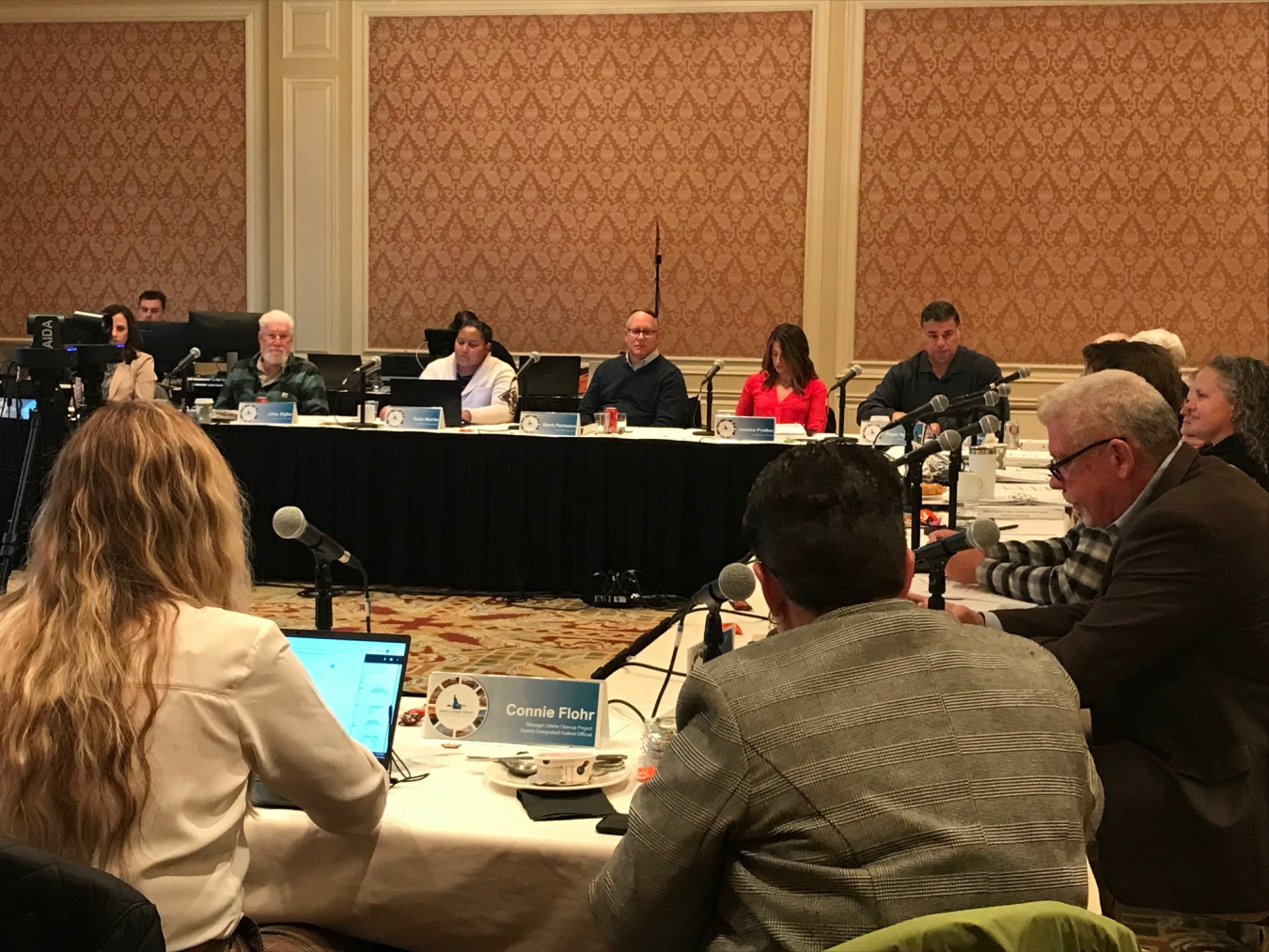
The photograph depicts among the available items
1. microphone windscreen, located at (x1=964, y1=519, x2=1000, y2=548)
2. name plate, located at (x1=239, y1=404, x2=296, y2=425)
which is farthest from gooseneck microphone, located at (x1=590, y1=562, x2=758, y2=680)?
name plate, located at (x1=239, y1=404, x2=296, y2=425)

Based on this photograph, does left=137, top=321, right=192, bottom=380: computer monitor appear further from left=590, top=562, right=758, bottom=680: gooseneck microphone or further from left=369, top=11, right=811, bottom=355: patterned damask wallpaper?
left=590, top=562, right=758, bottom=680: gooseneck microphone

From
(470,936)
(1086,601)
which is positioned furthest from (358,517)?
(470,936)

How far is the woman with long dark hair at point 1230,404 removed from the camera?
356cm

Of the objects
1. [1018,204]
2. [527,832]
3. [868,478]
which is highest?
[1018,204]

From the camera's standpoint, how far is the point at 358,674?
1.78 m

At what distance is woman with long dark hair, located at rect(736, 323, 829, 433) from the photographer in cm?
661

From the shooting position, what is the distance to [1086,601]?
2.51 m

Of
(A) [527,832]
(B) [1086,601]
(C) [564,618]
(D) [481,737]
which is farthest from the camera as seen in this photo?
(C) [564,618]

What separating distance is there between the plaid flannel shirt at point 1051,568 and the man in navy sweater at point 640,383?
153 inches

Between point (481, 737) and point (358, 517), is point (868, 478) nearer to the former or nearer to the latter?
point (481, 737)

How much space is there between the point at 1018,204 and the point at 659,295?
7.59ft

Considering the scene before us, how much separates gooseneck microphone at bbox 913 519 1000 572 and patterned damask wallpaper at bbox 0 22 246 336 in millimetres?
7966

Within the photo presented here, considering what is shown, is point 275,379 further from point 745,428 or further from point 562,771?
point 562,771

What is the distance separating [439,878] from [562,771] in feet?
Result: 0.70
